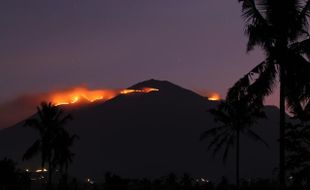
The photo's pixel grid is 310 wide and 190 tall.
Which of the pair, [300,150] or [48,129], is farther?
[48,129]

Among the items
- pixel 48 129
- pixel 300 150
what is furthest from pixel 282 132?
pixel 48 129

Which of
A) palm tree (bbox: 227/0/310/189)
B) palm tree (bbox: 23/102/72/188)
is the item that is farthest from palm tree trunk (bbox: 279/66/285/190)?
palm tree (bbox: 23/102/72/188)

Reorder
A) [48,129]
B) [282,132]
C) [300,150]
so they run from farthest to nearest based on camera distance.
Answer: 1. [48,129]
2. [282,132]
3. [300,150]

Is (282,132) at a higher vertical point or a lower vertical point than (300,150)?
higher

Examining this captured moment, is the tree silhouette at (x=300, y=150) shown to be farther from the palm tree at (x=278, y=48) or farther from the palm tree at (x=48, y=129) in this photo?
the palm tree at (x=48, y=129)

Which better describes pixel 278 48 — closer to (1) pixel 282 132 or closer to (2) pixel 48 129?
(1) pixel 282 132

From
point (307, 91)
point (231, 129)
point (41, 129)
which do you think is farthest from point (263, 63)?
point (41, 129)

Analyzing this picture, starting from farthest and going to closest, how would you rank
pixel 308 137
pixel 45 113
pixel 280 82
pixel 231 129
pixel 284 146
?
1. pixel 45 113
2. pixel 231 129
3. pixel 280 82
4. pixel 284 146
5. pixel 308 137

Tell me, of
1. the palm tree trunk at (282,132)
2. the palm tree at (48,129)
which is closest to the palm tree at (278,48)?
the palm tree trunk at (282,132)

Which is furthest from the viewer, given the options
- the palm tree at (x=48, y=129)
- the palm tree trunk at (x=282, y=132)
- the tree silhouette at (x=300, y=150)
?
the palm tree at (x=48, y=129)

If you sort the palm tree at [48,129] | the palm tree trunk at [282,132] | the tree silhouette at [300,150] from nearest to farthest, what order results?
the tree silhouette at [300,150], the palm tree trunk at [282,132], the palm tree at [48,129]

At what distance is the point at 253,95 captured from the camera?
78.7 feet

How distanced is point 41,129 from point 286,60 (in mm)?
36279

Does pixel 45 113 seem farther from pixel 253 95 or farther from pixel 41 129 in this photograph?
pixel 253 95
